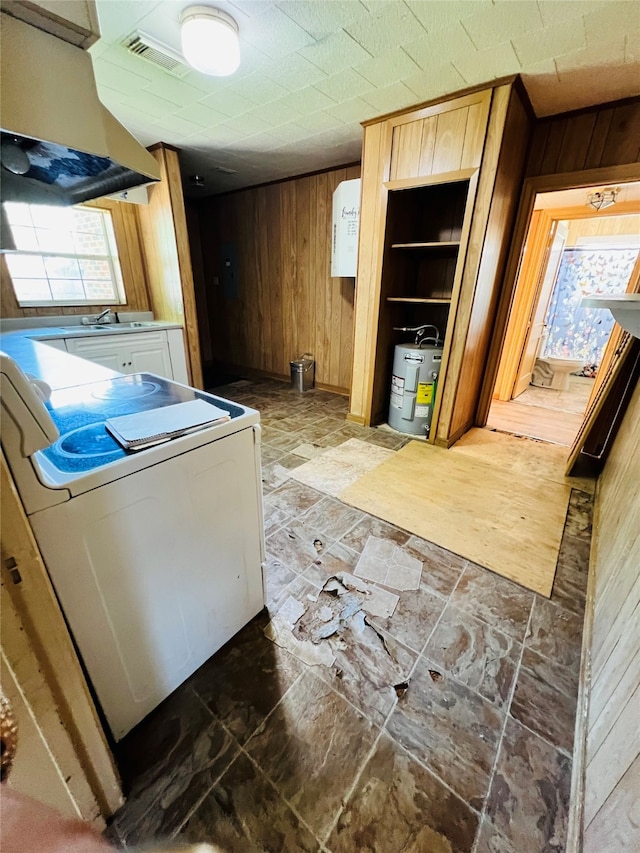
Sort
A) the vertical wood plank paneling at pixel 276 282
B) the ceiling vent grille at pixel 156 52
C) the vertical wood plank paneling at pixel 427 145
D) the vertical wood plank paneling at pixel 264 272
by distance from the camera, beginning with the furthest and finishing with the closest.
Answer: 1. the vertical wood plank paneling at pixel 264 272
2. the vertical wood plank paneling at pixel 276 282
3. the vertical wood plank paneling at pixel 427 145
4. the ceiling vent grille at pixel 156 52

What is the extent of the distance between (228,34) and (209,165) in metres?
2.41

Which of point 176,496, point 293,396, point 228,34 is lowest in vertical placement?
point 293,396

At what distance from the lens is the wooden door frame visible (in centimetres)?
236

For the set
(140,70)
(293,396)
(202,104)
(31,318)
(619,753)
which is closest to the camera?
(619,753)

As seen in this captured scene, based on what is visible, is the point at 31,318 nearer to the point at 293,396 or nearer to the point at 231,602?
the point at 293,396

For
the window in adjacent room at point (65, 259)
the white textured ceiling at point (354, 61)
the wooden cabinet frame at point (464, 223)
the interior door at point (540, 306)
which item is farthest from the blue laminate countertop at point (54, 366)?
the interior door at point (540, 306)

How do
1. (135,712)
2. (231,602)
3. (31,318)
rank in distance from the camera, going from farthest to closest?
(31,318)
(231,602)
(135,712)

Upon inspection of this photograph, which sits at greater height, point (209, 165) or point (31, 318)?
point (209, 165)

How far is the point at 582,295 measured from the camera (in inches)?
225

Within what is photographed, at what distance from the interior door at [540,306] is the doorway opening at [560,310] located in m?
0.01

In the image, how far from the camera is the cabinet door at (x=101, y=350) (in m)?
2.79

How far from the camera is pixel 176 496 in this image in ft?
3.13

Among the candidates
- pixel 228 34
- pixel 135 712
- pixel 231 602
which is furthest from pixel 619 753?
pixel 228 34

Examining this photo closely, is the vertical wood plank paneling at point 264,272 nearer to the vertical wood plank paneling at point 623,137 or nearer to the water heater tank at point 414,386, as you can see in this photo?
the water heater tank at point 414,386
